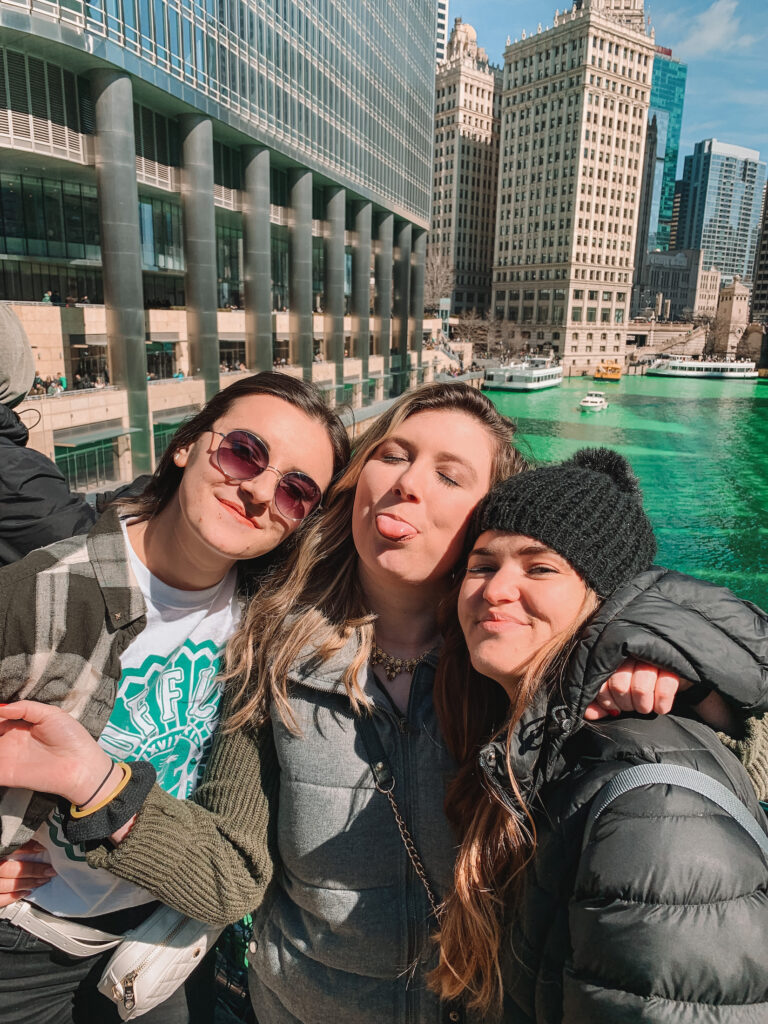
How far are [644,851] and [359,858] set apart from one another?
0.87 m

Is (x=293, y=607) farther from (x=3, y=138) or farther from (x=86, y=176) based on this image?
(x=86, y=176)

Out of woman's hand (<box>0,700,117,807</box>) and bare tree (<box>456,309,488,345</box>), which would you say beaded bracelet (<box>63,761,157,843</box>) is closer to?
woman's hand (<box>0,700,117,807</box>)

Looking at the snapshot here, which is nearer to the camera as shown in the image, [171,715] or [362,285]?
[171,715]

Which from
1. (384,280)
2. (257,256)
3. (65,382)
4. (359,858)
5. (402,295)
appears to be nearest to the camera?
(359,858)

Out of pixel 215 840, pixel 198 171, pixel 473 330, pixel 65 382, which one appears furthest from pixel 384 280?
pixel 473 330

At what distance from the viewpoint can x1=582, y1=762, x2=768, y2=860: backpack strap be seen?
117 centimetres

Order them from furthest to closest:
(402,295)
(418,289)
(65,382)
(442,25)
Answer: (442,25) < (418,289) < (402,295) < (65,382)

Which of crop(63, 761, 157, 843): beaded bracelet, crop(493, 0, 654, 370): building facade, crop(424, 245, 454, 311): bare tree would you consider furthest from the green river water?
crop(424, 245, 454, 311): bare tree

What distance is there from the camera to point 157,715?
198 cm

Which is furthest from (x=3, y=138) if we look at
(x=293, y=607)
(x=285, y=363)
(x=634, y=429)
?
(x=634, y=429)

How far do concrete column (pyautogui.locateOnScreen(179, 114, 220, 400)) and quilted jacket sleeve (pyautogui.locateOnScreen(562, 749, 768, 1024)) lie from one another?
26.8 m

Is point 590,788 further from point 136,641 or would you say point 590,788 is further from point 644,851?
point 136,641

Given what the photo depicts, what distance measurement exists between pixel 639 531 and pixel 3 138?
83.7 feet

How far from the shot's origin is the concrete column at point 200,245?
1034 inches
